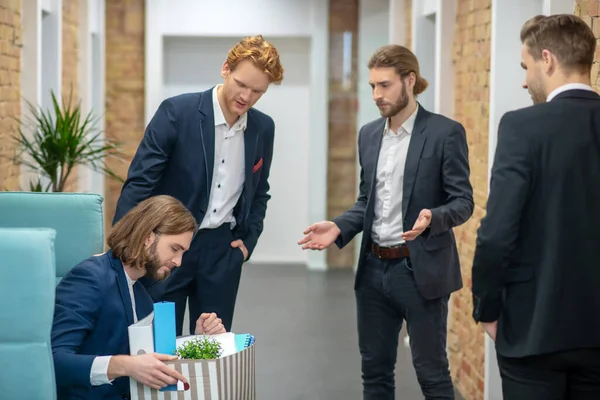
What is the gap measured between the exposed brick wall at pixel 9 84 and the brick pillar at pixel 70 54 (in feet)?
5.21

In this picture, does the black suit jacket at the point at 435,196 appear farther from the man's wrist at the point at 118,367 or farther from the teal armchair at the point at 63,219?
the man's wrist at the point at 118,367

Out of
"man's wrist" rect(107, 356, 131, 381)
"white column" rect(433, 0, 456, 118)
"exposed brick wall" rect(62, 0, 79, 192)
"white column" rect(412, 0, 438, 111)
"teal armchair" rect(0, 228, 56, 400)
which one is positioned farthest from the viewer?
"exposed brick wall" rect(62, 0, 79, 192)

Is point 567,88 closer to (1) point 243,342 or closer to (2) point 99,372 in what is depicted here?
(1) point 243,342

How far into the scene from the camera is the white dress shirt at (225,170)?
3.35m

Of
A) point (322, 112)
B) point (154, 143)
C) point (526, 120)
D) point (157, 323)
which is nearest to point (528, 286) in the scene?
point (526, 120)

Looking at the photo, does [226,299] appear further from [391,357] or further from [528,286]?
[528,286]

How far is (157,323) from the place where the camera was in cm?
253

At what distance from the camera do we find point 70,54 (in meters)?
7.45

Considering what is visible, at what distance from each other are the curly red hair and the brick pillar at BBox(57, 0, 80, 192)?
407 cm

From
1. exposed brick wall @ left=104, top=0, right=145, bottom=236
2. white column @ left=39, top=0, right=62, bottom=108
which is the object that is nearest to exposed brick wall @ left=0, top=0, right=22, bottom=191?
white column @ left=39, top=0, right=62, bottom=108

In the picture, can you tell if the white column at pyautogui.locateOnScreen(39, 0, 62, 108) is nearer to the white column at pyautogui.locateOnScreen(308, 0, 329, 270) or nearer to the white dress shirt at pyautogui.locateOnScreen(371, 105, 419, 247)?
the white column at pyautogui.locateOnScreen(308, 0, 329, 270)

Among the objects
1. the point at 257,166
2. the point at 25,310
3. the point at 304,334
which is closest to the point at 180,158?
the point at 257,166

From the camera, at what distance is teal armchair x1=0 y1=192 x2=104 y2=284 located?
2.93m

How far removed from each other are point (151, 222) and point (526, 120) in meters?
1.05
